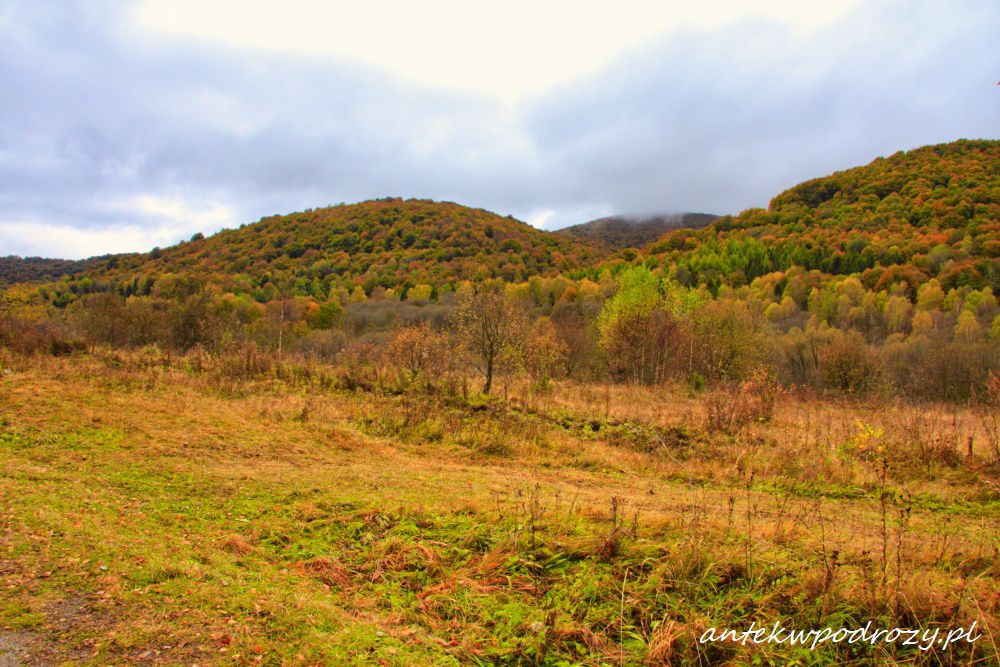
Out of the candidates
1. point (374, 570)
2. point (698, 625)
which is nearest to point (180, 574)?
point (374, 570)

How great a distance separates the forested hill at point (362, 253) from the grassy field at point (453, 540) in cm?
7941

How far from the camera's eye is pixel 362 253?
107 m

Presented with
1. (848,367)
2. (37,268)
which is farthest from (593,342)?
(37,268)

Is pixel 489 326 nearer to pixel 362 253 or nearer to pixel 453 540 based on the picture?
pixel 453 540

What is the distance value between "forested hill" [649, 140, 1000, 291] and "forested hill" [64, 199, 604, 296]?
33784 millimetres

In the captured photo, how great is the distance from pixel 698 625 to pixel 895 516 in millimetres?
5848

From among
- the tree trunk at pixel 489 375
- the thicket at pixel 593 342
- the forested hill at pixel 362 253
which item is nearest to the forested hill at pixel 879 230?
the forested hill at pixel 362 253

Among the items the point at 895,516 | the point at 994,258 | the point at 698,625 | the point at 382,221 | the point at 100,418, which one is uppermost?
the point at 382,221

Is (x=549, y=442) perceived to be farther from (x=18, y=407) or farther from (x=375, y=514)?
(x=18, y=407)

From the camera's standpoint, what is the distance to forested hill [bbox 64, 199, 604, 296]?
93.1 m

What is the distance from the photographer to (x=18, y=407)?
9750mm

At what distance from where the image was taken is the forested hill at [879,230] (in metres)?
84.1

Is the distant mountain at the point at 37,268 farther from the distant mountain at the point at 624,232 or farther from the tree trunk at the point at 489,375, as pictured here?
the distant mountain at the point at 624,232

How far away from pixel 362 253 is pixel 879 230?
111425 mm
